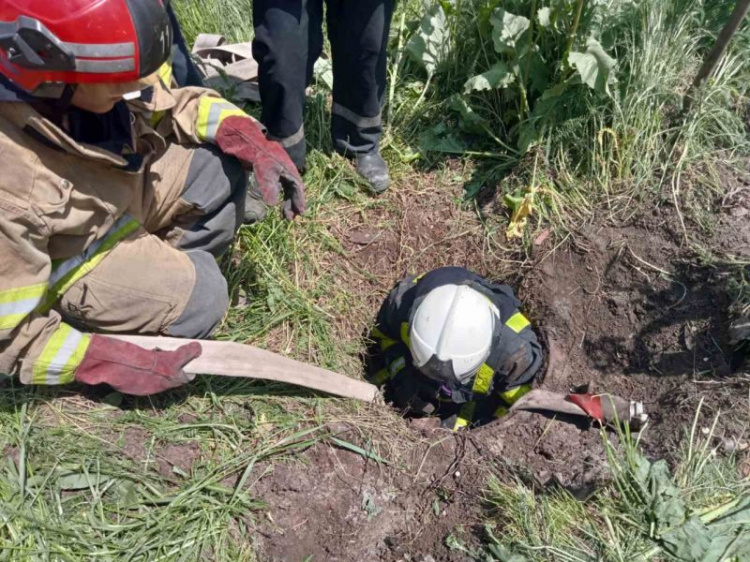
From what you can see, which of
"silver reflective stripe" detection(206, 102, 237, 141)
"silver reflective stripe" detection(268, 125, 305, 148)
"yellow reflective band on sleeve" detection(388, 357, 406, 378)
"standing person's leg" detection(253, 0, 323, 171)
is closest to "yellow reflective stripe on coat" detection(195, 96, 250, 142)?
"silver reflective stripe" detection(206, 102, 237, 141)

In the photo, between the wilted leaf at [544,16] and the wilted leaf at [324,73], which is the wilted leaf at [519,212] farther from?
the wilted leaf at [324,73]

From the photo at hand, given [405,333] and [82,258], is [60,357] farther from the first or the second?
[405,333]

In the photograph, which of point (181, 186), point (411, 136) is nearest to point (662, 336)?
point (411, 136)

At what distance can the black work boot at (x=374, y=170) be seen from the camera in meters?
3.42

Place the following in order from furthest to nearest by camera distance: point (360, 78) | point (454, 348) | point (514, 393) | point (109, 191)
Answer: point (360, 78)
point (514, 393)
point (454, 348)
point (109, 191)

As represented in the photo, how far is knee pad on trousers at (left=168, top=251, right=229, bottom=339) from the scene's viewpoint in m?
2.46

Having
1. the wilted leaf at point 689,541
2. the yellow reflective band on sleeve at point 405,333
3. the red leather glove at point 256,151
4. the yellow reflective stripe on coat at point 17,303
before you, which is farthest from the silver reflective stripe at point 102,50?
the wilted leaf at point 689,541

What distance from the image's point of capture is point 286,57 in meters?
2.78

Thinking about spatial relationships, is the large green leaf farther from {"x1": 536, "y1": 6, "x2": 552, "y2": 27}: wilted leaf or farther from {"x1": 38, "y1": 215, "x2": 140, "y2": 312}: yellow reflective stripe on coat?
{"x1": 38, "y1": 215, "x2": 140, "y2": 312}: yellow reflective stripe on coat

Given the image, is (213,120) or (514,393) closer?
(213,120)

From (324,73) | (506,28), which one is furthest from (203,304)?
(506,28)

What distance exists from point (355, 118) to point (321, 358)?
51.2 inches

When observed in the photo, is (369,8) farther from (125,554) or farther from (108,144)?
(125,554)

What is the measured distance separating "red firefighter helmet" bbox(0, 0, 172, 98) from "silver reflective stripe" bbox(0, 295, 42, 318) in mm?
606
